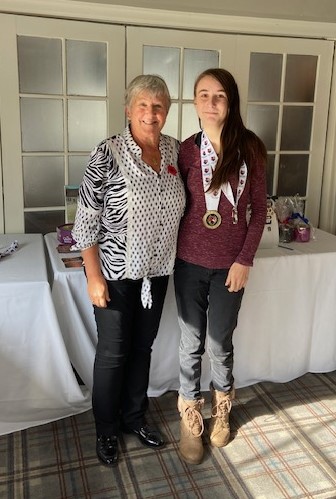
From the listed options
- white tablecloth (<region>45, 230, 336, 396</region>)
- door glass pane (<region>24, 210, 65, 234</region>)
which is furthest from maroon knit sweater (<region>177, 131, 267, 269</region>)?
door glass pane (<region>24, 210, 65, 234</region>)

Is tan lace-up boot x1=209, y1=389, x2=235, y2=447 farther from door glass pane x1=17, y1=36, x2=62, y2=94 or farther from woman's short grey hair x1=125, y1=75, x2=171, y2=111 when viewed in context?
door glass pane x1=17, y1=36, x2=62, y2=94

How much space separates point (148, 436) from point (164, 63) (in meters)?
1.86

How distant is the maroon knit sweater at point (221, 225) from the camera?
1.78m

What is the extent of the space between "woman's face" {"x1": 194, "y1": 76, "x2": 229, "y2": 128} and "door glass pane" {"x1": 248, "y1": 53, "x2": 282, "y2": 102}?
4.18 feet

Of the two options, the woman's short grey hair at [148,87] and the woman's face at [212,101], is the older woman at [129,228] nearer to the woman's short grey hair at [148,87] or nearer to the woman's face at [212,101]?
the woman's short grey hair at [148,87]

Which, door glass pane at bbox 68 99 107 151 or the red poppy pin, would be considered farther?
door glass pane at bbox 68 99 107 151

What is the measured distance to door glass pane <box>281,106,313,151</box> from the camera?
9.90 feet

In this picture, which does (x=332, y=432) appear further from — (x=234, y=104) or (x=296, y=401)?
(x=234, y=104)

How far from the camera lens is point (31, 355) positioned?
205cm

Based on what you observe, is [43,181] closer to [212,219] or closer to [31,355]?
[31,355]

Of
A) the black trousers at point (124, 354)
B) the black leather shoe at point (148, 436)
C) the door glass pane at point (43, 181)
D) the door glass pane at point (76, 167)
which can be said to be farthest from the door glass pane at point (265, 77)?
the black leather shoe at point (148, 436)

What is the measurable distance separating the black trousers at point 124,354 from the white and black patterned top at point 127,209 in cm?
10

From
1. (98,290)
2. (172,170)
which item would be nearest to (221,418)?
(98,290)

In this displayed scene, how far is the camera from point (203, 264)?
181cm
